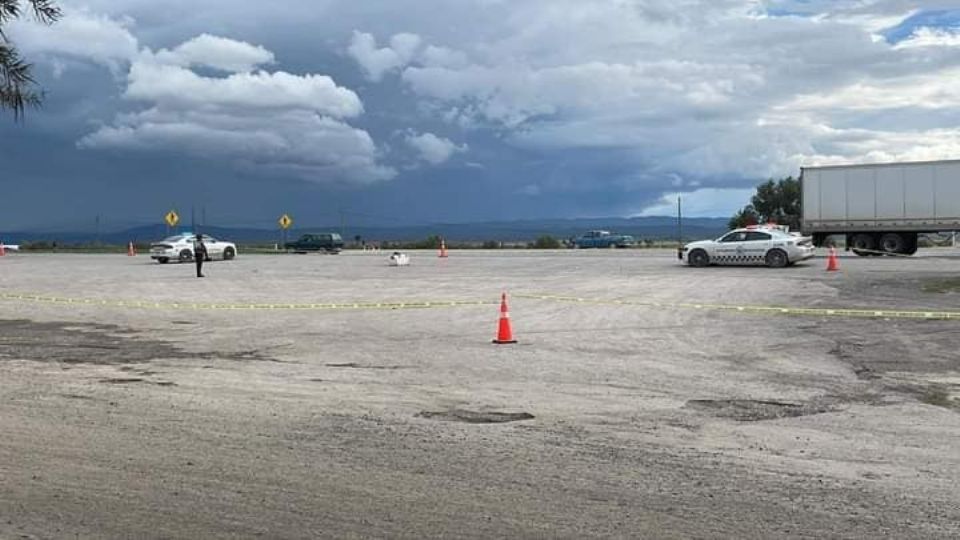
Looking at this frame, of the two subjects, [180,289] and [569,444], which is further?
[180,289]

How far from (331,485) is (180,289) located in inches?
980

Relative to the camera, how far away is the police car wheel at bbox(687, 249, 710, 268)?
36094 mm

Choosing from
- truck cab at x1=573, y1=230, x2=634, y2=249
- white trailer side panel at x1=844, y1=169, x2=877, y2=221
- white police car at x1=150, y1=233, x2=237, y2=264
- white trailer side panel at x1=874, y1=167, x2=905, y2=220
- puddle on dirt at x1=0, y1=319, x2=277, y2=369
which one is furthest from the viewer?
truck cab at x1=573, y1=230, x2=634, y2=249

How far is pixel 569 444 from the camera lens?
7465 millimetres

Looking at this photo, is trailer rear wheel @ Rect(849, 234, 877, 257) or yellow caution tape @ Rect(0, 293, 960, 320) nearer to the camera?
yellow caution tape @ Rect(0, 293, 960, 320)

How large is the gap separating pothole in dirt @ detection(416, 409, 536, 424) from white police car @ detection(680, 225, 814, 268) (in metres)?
28.1

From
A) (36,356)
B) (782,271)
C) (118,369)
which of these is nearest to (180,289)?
(36,356)

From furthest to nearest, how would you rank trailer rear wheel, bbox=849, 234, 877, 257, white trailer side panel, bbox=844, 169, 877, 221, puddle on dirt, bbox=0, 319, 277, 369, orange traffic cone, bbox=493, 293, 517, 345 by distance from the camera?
Result: trailer rear wheel, bbox=849, 234, 877, 257 → white trailer side panel, bbox=844, 169, 877, 221 → orange traffic cone, bbox=493, 293, 517, 345 → puddle on dirt, bbox=0, 319, 277, 369

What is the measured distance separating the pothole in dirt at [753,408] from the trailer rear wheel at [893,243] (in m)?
35.5

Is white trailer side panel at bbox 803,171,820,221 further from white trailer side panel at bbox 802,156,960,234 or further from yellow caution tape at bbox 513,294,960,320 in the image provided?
yellow caution tape at bbox 513,294,960,320

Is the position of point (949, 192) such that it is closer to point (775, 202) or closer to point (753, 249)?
point (753, 249)

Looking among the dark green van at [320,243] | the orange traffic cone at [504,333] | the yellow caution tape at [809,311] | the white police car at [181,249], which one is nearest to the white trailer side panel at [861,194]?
the yellow caution tape at [809,311]

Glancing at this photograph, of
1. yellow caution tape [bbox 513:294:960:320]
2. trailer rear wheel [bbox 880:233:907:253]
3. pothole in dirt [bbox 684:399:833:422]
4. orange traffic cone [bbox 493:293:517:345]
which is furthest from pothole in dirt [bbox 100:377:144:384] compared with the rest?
trailer rear wheel [bbox 880:233:907:253]

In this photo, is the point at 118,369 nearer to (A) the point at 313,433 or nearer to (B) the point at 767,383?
(A) the point at 313,433
